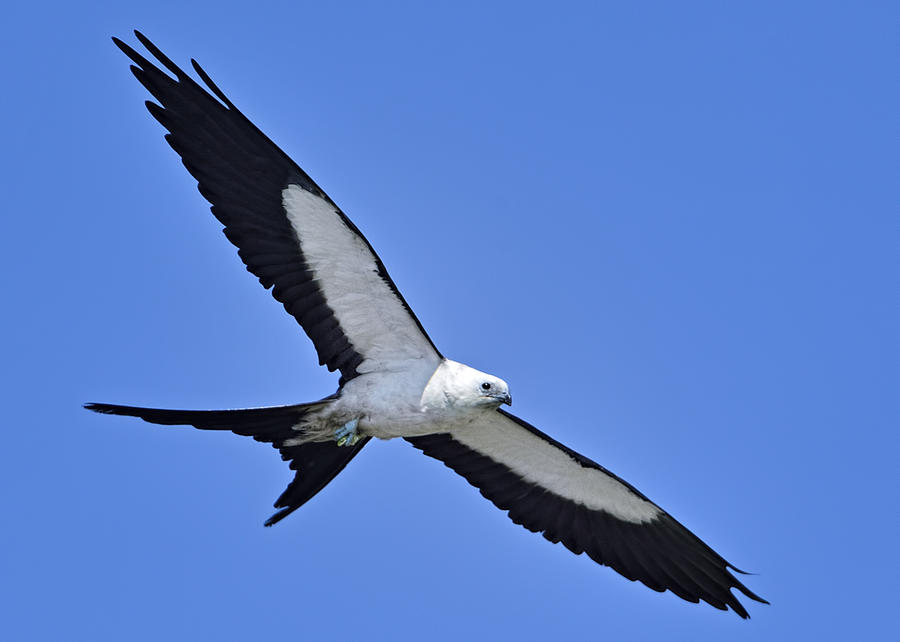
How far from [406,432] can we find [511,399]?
3.35 ft

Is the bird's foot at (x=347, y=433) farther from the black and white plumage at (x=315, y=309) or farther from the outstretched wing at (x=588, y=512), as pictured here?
the outstretched wing at (x=588, y=512)

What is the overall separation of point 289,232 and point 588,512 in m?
4.36

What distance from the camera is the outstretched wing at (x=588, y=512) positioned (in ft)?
39.3

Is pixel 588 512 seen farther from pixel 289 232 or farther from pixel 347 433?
pixel 289 232

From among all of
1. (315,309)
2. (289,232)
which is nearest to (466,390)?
(315,309)

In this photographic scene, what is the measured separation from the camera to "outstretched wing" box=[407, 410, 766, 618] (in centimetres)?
1197

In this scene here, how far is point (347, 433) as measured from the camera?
1050 centimetres

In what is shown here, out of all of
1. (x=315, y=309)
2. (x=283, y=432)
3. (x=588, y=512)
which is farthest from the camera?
(x=588, y=512)

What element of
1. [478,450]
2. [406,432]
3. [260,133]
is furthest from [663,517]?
[260,133]

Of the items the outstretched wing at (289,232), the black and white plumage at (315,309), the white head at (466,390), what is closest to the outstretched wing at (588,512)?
the black and white plumage at (315,309)

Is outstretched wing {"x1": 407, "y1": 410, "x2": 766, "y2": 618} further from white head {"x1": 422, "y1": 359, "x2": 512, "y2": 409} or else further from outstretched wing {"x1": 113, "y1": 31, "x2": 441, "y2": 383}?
outstretched wing {"x1": 113, "y1": 31, "x2": 441, "y2": 383}

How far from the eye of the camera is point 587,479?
39.6 ft

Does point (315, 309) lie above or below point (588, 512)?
below

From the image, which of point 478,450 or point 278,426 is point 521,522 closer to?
point 478,450
